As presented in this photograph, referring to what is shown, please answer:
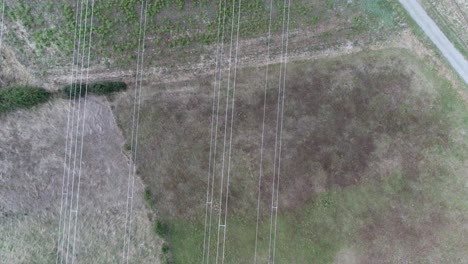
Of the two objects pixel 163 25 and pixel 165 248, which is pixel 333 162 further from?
pixel 163 25

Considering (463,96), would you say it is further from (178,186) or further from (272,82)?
(178,186)

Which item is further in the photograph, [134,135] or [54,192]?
[134,135]

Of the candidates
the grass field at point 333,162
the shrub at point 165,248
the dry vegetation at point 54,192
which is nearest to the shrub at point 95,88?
the grass field at point 333,162

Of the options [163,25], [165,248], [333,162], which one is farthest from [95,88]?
[333,162]

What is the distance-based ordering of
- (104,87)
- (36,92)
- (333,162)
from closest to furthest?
(333,162)
(36,92)
(104,87)

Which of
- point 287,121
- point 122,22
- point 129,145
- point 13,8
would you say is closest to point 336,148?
point 287,121

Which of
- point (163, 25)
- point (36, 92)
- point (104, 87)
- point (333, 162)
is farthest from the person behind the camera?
point (163, 25)

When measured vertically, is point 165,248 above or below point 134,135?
below
